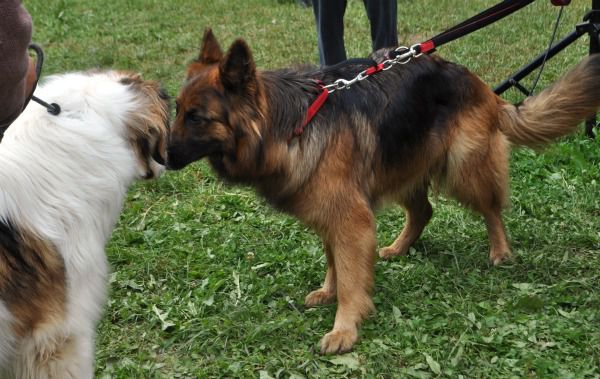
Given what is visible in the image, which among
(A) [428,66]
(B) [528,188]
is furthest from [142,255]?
(B) [528,188]

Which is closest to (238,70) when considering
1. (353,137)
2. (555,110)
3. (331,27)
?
(353,137)

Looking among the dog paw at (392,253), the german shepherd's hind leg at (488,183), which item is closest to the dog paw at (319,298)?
the dog paw at (392,253)

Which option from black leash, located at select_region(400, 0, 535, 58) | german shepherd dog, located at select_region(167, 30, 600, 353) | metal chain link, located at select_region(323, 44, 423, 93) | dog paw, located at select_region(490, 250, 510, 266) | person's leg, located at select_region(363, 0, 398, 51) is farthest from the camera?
person's leg, located at select_region(363, 0, 398, 51)

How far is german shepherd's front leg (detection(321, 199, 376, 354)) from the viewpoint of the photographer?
11.7ft

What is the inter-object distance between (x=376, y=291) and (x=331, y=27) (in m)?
2.54

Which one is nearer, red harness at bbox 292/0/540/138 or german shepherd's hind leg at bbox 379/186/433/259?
red harness at bbox 292/0/540/138

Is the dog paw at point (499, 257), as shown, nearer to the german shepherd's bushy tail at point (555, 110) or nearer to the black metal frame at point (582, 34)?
the german shepherd's bushy tail at point (555, 110)

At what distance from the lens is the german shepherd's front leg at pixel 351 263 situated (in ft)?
11.7

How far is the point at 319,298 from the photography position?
3.99 metres

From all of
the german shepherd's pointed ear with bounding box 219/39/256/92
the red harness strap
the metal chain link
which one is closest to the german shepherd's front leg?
the red harness strap

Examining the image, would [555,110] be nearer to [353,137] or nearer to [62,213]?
[353,137]

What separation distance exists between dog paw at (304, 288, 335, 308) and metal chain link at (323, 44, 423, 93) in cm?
114

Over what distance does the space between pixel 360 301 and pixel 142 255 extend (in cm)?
163

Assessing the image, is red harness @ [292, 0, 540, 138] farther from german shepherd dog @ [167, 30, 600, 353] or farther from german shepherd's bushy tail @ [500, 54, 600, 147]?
german shepherd's bushy tail @ [500, 54, 600, 147]
